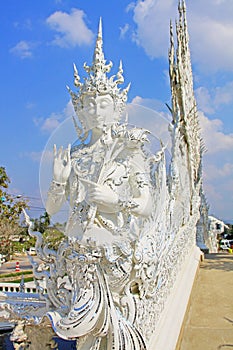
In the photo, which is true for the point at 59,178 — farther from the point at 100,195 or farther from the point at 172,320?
the point at 172,320

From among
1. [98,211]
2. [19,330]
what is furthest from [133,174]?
[19,330]

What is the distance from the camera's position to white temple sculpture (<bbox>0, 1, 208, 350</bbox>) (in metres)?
1.64

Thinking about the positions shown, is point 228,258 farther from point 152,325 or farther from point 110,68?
point 110,68

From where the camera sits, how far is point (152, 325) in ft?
7.48

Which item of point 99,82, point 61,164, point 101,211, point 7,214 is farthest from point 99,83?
point 7,214

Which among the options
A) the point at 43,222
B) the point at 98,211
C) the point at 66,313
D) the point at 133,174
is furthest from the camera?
the point at 43,222

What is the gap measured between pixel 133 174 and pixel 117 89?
61cm

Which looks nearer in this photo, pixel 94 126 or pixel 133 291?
pixel 133 291

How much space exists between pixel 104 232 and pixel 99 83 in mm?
976

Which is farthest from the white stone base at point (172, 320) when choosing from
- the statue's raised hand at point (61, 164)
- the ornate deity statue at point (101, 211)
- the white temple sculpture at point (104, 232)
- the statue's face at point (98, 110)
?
the statue's face at point (98, 110)

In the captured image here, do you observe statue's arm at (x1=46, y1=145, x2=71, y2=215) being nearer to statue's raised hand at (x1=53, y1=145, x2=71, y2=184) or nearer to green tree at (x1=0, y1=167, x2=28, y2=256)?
→ statue's raised hand at (x1=53, y1=145, x2=71, y2=184)

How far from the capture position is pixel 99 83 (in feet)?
7.20

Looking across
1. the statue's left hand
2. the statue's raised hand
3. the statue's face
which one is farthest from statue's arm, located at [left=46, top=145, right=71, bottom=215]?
the statue's face

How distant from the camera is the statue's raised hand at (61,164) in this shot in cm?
184
